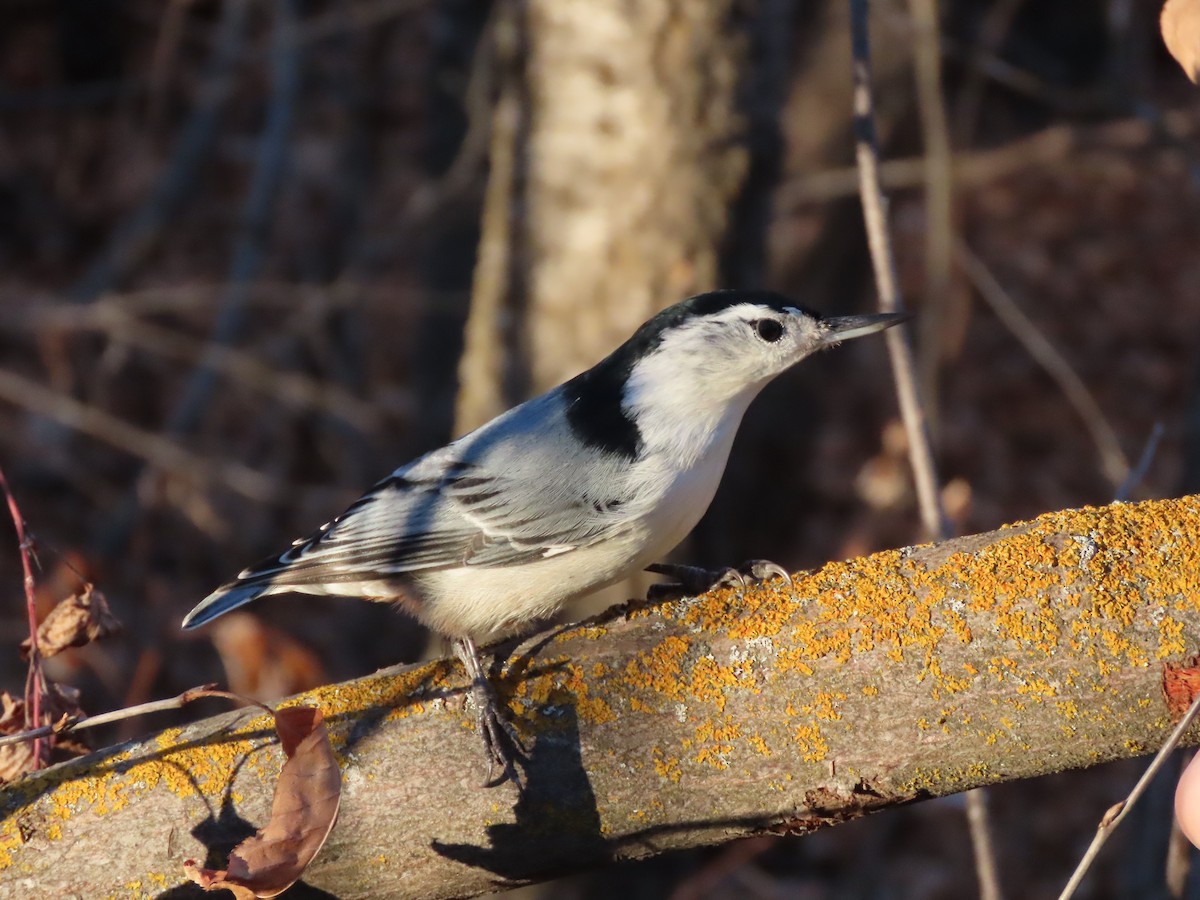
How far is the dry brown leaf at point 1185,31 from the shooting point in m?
1.67

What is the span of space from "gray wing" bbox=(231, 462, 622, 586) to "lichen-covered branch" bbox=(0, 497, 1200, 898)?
464 mm

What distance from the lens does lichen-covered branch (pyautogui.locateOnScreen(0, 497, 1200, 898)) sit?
1659mm

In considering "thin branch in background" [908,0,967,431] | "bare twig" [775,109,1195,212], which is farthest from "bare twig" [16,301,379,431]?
"thin branch in background" [908,0,967,431]

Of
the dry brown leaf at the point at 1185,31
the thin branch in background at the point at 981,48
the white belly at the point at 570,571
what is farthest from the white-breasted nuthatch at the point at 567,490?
the thin branch in background at the point at 981,48

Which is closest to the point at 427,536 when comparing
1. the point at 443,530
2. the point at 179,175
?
the point at 443,530

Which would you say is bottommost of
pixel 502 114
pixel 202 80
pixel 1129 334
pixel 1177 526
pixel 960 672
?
pixel 1129 334

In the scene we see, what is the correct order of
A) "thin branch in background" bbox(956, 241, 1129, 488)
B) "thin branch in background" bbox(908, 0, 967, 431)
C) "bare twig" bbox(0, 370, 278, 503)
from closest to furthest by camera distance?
"thin branch in background" bbox(956, 241, 1129, 488) < "thin branch in background" bbox(908, 0, 967, 431) < "bare twig" bbox(0, 370, 278, 503)

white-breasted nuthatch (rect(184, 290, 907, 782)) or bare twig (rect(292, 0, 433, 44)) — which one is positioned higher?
bare twig (rect(292, 0, 433, 44))

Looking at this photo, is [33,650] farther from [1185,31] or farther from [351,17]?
[351,17]

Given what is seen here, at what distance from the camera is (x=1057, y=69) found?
30.5 feet

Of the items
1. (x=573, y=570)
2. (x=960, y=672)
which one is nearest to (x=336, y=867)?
(x=573, y=570)

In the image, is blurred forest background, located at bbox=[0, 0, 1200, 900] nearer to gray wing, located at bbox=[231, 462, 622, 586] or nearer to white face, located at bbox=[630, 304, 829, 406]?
gray wing, located at bbox=[231, 462, 622, 586]

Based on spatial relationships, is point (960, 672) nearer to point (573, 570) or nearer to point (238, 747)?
point (573, 570)

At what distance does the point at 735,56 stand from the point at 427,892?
A: 2.32 m
